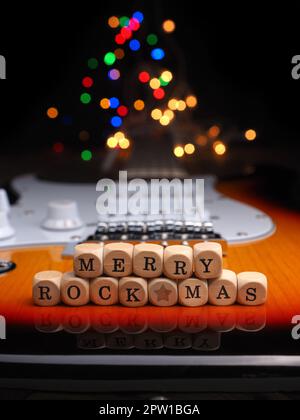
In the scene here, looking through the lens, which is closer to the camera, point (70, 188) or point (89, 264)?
point (89, 264)

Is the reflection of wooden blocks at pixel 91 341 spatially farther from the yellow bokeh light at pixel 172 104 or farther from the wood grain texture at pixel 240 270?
the yellow bokeh light at pixel 172 104

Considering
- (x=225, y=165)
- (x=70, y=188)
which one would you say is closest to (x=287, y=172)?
(x=225, y=165)

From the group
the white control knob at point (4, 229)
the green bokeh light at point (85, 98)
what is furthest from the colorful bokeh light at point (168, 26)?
the white control knob at point (4, 229)

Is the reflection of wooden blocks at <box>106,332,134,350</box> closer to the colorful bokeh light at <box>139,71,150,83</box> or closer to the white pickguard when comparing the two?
the white pickguard

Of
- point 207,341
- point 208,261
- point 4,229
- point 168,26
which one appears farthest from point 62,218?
point 168,26

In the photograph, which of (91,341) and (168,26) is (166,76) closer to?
(168,26)

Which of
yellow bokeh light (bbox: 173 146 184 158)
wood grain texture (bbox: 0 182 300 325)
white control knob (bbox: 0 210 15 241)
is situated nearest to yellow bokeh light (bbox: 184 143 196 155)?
yellow bokeh light (bbox: 173 146 184 158)

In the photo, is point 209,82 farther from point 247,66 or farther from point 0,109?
point 0,109
